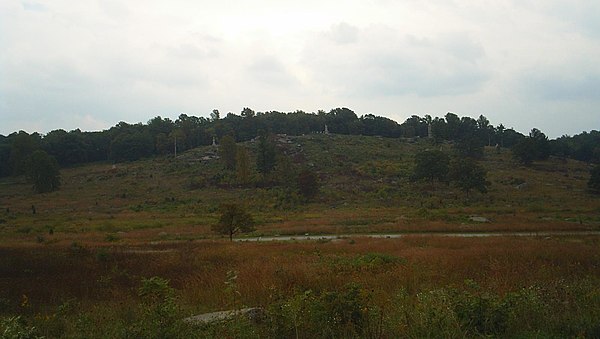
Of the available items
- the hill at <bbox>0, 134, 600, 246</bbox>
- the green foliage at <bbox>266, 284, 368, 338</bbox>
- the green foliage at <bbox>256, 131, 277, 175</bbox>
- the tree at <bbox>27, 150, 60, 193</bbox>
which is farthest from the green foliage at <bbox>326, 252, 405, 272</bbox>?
the tree at <bbox>27, 150, 60, 193</bbox>

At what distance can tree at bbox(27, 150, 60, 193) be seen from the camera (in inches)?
3465

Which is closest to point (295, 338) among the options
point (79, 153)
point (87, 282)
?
point (87, 282)

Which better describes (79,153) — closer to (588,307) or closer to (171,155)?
(171,155)

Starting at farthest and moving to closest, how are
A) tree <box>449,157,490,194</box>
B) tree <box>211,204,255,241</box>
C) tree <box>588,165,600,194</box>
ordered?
tree <box>588,165,600,194</box> < tree <box>449,157,490,194</box> < tree <box>211,204,255,241</box>

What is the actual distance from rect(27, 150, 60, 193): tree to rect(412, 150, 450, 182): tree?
76845 mm

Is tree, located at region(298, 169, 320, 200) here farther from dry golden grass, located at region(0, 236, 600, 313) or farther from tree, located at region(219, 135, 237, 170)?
dry golden grass, located at region(0, 236, 600, 313)

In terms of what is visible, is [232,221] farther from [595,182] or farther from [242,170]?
[595,182]

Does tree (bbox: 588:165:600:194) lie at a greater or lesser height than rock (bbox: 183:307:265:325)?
lesser

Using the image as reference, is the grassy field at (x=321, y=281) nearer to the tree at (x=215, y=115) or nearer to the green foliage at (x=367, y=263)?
the green foliage at (x=367, y=263)

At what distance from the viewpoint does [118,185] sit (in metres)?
94.0

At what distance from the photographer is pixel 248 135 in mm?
149500

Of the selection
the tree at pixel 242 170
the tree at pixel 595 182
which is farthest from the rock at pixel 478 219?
the tree at pixel 242 170

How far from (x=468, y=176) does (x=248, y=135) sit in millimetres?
95785

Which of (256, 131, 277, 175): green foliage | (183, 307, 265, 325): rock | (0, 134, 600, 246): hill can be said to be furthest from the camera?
(256, 131, 277, 175): green foliage
